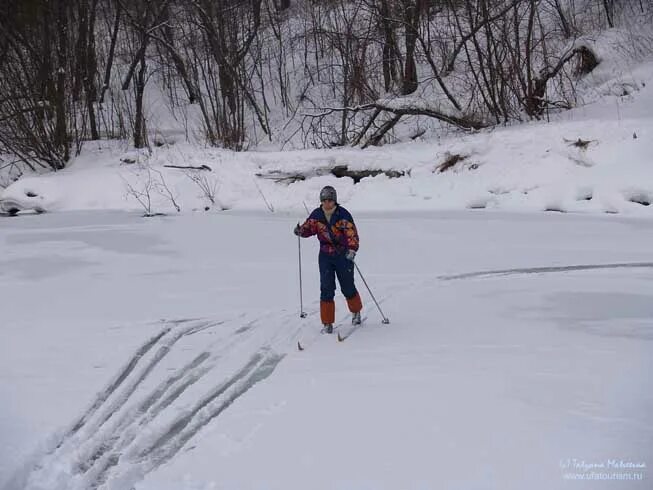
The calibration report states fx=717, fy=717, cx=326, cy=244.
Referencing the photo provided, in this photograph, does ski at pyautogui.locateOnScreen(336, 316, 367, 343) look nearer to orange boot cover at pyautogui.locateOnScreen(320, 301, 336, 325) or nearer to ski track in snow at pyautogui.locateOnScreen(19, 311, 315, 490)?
orange boot cover at pyautogui.locateOnScreen(320, 301, 336, 325)

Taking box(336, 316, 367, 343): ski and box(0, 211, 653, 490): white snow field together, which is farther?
box(336, 316, 367, 343): ski

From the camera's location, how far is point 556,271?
9.70 meters

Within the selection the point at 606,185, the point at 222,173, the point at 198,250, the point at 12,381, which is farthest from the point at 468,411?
the point at 222,173

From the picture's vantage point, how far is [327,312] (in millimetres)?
7430

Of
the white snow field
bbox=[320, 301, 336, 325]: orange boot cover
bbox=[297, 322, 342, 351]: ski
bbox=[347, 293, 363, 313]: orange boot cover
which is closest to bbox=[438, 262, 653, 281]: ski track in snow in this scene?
the white snow field

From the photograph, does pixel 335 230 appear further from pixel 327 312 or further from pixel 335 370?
pixel 335 370

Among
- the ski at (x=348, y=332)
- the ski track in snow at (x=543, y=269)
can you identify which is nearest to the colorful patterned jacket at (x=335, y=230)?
the ski at (x=348, y=332)

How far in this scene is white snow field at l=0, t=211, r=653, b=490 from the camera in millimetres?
4426

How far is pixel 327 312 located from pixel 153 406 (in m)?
2.36

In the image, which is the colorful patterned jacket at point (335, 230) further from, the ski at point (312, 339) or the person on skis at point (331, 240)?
the ski at point (312, 339)

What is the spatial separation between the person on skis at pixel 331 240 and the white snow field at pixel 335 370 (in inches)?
20.8

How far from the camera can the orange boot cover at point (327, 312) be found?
7.40 metres

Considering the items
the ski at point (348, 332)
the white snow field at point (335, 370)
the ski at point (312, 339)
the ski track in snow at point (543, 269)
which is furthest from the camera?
the ski track in snow at point (543, 269)

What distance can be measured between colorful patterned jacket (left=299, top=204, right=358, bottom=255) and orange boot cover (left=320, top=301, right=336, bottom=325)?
53cm
